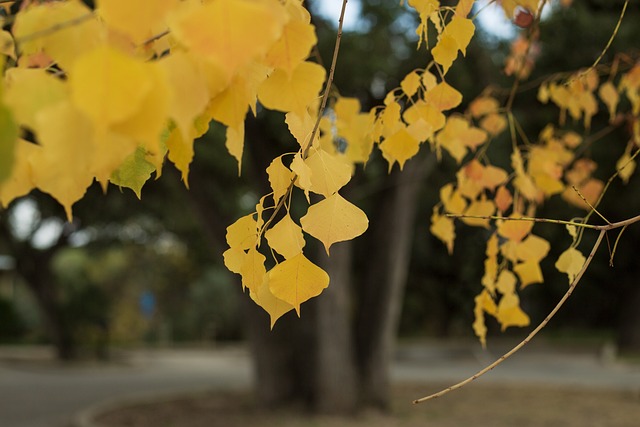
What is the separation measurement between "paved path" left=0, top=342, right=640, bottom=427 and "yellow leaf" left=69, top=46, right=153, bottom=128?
7791mm

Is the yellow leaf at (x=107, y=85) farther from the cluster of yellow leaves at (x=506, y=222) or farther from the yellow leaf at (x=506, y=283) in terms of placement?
the yellow leaf at (x=506, y=283)

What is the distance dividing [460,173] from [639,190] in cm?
1248

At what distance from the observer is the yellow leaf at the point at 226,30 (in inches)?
24.7

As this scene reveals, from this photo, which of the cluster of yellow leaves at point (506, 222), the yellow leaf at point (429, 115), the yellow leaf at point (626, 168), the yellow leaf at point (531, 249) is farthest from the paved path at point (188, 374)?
the yellow leaf at point (429, 115)

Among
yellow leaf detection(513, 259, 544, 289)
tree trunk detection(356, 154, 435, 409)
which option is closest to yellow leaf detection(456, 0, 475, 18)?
yellow leaf detection(513, 259, 544, 289)

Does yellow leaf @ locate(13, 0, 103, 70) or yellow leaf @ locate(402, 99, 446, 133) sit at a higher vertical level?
yellow leaf @ locate(402, 99, 446, 133)

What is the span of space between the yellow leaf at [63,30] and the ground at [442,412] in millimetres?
6004

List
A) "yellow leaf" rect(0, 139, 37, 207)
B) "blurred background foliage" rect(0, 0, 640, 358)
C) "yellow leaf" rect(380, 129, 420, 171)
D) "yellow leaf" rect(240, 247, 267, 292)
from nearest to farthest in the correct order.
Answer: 1. "yellow leaf" rect(0, 139, 37, 207)
2. "yellow leaf" rect(240, 247, 267, 292)
3. "yellow leaf" rect(380, 129, 420, 171)
4. "blurred background foliage" rect(0, 0, 640, 358)

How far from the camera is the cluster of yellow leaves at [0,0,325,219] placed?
0.60m

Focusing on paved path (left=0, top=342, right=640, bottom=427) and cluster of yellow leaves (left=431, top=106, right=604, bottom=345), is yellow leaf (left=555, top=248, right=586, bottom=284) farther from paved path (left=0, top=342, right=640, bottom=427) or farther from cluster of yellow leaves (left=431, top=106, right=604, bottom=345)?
paved path (left=0, top=342, right=640, bottom=427)

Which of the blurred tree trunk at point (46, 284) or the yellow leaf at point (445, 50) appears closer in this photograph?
the yellow leaf at point (445, 50)

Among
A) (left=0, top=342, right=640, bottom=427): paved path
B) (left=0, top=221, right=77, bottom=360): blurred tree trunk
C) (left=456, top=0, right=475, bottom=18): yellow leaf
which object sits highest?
(left=456, top=0, right=475, bottom=18): yellow leaf

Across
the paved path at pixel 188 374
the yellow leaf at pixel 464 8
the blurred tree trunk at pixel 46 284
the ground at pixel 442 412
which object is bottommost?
the paved path at pixel 188 374

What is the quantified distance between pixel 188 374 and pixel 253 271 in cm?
1285
